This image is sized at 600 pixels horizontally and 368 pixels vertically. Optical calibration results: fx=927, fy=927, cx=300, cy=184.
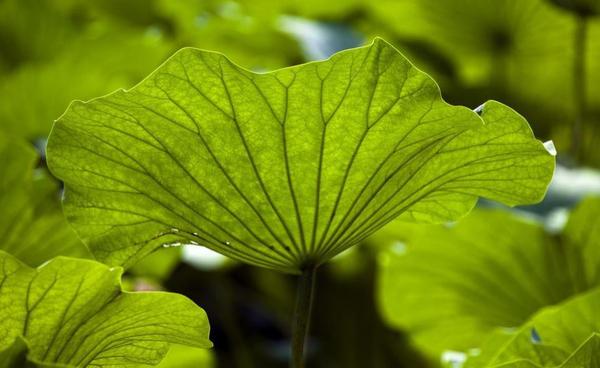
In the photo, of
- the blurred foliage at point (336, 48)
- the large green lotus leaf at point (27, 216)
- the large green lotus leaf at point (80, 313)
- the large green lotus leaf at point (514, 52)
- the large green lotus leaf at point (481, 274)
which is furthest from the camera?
the large green lotus leaf at point (514, 52)

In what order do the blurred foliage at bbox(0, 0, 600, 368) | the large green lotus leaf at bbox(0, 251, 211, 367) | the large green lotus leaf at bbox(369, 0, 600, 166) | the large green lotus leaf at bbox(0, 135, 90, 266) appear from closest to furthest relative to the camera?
the large green lotus leaf at bbox(0, 251, 211, 367) < the large green lotus leaf at bbox(0, 135, 90, 266) < the blurred foliage at bbox(0, 0, 600, 368) < the large green lotus leaf at bbox(369, 0, 600, 166)

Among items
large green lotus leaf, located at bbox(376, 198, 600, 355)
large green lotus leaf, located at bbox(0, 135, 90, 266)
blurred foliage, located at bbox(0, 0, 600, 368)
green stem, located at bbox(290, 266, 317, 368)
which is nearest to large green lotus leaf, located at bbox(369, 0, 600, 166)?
blurred foliage, located at bbox(0, 0, 600, 368)

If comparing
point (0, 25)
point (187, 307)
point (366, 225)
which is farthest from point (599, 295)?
point (0, 25)

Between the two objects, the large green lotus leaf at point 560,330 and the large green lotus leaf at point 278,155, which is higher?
the large green lotus leaf at point 278,155

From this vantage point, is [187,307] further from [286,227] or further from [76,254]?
[76,254]

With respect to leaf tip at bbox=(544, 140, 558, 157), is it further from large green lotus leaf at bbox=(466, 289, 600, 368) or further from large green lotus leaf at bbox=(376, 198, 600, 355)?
large green lotus leaf at bbox=(376, 198, 600, 355)

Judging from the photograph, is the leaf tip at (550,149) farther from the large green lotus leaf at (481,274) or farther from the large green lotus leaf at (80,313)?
the large green lotus leaf at (481,274)

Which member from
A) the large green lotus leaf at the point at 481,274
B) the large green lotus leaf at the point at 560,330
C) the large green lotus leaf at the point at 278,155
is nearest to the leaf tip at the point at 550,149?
the large green lotus leaf at the point at 278,155
